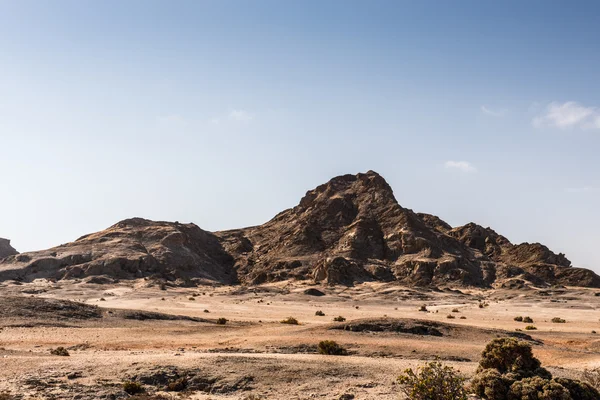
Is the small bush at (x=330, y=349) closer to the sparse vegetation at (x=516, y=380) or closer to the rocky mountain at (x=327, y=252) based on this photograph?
the sparse vegetation at (x=516, y=380)

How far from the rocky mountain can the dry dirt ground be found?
36353 millimetres

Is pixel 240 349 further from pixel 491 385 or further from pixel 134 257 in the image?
pixel 134 257

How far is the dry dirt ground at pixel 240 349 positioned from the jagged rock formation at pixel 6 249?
258 ft

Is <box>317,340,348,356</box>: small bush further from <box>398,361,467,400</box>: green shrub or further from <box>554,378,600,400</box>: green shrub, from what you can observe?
<box>554,378,600,400</box>: green shrub

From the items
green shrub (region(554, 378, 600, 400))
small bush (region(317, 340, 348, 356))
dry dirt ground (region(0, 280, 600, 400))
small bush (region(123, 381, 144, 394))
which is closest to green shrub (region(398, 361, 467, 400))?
dry dirt ground (region(0, 280, 600, 400))

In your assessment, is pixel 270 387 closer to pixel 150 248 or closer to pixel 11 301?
pixel 11 301

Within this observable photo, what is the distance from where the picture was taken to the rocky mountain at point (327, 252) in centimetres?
9475

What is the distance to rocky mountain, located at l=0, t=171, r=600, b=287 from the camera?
9475 centimetres

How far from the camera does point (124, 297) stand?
70.1 metres

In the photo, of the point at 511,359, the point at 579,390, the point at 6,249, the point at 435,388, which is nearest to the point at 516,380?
the point at 511,359

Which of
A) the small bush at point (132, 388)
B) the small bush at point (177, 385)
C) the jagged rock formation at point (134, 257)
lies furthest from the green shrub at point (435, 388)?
the jagged rock formation at point (134, 257)

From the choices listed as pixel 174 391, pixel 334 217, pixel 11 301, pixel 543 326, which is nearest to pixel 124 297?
pixel 11 301

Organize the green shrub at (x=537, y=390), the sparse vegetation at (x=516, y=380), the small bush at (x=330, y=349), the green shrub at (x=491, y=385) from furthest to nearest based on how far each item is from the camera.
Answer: the small bush at (x=330, y=349) → the green shrub at (x=491, y=385) → the sparse vegetation at (x=516, y=380) → the green shrub at (x=537, y=390)

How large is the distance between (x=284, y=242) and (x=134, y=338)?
289 ft
